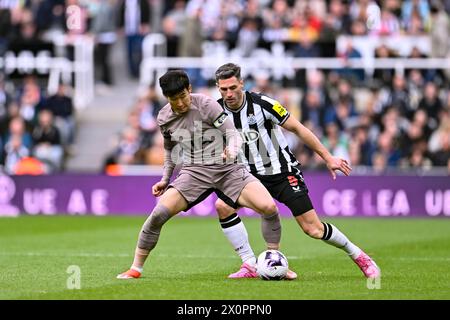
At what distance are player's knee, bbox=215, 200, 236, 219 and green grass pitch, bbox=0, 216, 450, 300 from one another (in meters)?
0.62

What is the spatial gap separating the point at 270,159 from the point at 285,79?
548 inches

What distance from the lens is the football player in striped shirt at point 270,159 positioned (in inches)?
433

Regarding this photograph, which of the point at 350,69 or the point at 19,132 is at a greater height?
the point at 350,69

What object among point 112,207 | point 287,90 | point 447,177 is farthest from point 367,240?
point 287,90

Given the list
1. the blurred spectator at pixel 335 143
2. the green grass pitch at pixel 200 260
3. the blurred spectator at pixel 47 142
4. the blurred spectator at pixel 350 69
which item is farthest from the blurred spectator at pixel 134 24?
the green grass pitch at pixel 200 260

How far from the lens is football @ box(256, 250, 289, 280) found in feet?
35.6

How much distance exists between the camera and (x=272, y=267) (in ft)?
35.6

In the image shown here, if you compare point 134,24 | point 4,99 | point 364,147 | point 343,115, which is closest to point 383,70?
point 343,115

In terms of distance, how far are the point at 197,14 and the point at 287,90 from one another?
268 centimetres

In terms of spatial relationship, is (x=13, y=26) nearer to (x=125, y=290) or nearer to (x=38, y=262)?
(x=38, y=262)

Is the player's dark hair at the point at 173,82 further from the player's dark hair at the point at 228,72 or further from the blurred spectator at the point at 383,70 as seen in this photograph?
the blurred spectator at the point at 383,70

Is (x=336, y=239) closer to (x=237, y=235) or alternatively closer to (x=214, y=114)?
(x=237, y=235)

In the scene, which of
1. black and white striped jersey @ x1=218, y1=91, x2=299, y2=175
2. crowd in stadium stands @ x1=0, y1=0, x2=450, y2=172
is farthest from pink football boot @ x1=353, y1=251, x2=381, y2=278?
crowd in stadium stands @ x1=0, y1=0, x2=450, y2=172
